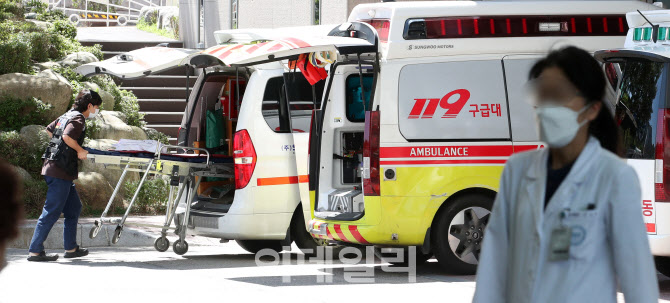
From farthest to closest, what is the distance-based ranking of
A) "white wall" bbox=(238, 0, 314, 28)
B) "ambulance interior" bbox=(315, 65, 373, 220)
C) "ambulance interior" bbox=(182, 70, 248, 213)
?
"white wall" bbox=(238, 0, 314, 28)
"ambulance interior" bbox=(182, 70, 248, 213)
"ambulance interior" bbox=(315, 65, 373, 220)

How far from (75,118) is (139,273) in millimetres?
1943

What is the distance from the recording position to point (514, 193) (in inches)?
130

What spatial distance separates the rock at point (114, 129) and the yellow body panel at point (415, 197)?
8.04 meters

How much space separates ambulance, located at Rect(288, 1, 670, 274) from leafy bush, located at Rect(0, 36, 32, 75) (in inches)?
343

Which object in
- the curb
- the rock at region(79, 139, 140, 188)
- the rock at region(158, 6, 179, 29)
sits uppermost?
the rock at region(158, 6, 179, 29)

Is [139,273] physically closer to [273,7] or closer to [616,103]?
[616,103]

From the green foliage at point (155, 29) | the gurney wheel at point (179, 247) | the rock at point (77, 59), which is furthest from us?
the green foliage at point (155, 29)

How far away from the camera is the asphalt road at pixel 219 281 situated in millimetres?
8156

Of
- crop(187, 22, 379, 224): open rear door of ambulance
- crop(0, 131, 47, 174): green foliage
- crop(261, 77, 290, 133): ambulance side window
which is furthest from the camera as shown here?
crop(0, 131, 47, 174): green foliage

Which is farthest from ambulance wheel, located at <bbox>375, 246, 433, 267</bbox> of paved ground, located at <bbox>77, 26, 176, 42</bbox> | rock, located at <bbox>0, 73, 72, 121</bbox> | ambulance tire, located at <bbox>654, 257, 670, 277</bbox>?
paved ground, located at <bbox>77, 26, 176, 42</bbox>

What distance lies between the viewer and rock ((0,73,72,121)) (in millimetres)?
15570

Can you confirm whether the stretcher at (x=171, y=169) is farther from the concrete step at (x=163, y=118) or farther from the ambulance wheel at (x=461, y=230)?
the concrete step at (x=163, y=118)

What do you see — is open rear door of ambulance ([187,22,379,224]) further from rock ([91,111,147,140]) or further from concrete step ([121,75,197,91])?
concrete step ([121,75,197,91])

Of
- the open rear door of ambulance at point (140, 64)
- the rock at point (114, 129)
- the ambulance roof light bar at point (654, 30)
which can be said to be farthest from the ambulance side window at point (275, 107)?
the rock at point (114, 129)
